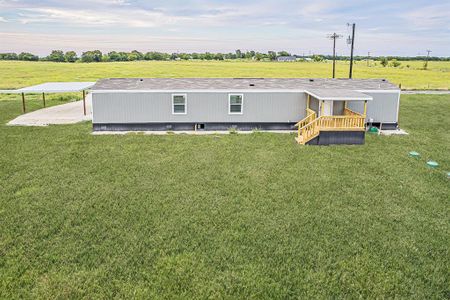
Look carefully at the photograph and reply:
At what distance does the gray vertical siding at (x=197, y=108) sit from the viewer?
18359 mm

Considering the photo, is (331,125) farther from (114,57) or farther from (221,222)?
(114,57)

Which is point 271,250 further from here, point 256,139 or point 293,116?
point 293,116

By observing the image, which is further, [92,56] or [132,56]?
[132,56]

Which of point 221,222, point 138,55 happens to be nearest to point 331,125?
point 221,222

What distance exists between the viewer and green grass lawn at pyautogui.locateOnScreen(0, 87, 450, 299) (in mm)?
6512

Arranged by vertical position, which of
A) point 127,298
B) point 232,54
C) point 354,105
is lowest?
point 127,298

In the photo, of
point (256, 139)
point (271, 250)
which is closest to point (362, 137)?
point (256, 139)

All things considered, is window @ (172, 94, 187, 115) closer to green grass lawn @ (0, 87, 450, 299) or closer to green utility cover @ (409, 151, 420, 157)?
green grass lawn @ (0, 87, 450, 299)

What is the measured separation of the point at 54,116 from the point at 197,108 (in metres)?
10.6

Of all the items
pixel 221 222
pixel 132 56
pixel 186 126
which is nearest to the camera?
→ pixel 221 222

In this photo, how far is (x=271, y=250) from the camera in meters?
7.55

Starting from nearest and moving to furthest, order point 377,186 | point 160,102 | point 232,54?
point 377,186 < point 160,102 < point 232,54

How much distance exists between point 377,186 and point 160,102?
11712 mm

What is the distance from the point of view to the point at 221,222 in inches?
343
